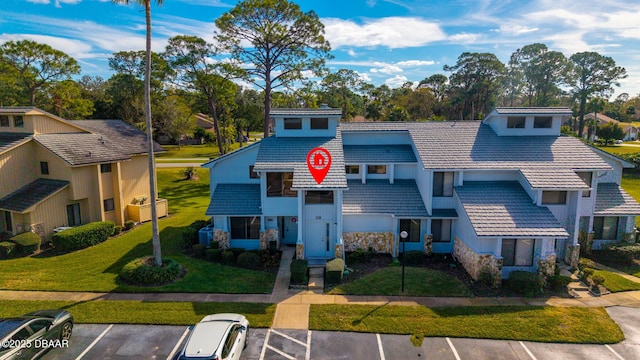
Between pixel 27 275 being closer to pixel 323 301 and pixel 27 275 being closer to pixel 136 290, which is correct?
pixel 136 290

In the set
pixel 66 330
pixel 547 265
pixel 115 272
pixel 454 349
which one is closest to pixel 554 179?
pixel 547 265

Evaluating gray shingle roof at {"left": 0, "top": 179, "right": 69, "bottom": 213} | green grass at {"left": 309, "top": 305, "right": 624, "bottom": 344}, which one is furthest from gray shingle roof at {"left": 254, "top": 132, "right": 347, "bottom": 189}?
gray shingle roof at {"left": 0, "top": 179, "right": 69, "bottom": 213}

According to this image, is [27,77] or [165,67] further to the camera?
[27,77]

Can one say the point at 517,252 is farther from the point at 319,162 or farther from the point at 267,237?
the point at 267,237

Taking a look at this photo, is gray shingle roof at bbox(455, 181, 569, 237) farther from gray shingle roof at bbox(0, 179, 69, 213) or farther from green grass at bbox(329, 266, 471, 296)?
gray shingle roof at bbox(0, 179, 69, 213)

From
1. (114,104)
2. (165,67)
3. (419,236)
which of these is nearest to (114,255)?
(419,236)

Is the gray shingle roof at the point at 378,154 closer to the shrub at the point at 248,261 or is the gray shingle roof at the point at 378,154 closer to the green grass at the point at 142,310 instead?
the shrub at the point at 248,261

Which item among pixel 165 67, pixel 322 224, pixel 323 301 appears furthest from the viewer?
pixel 165 67
